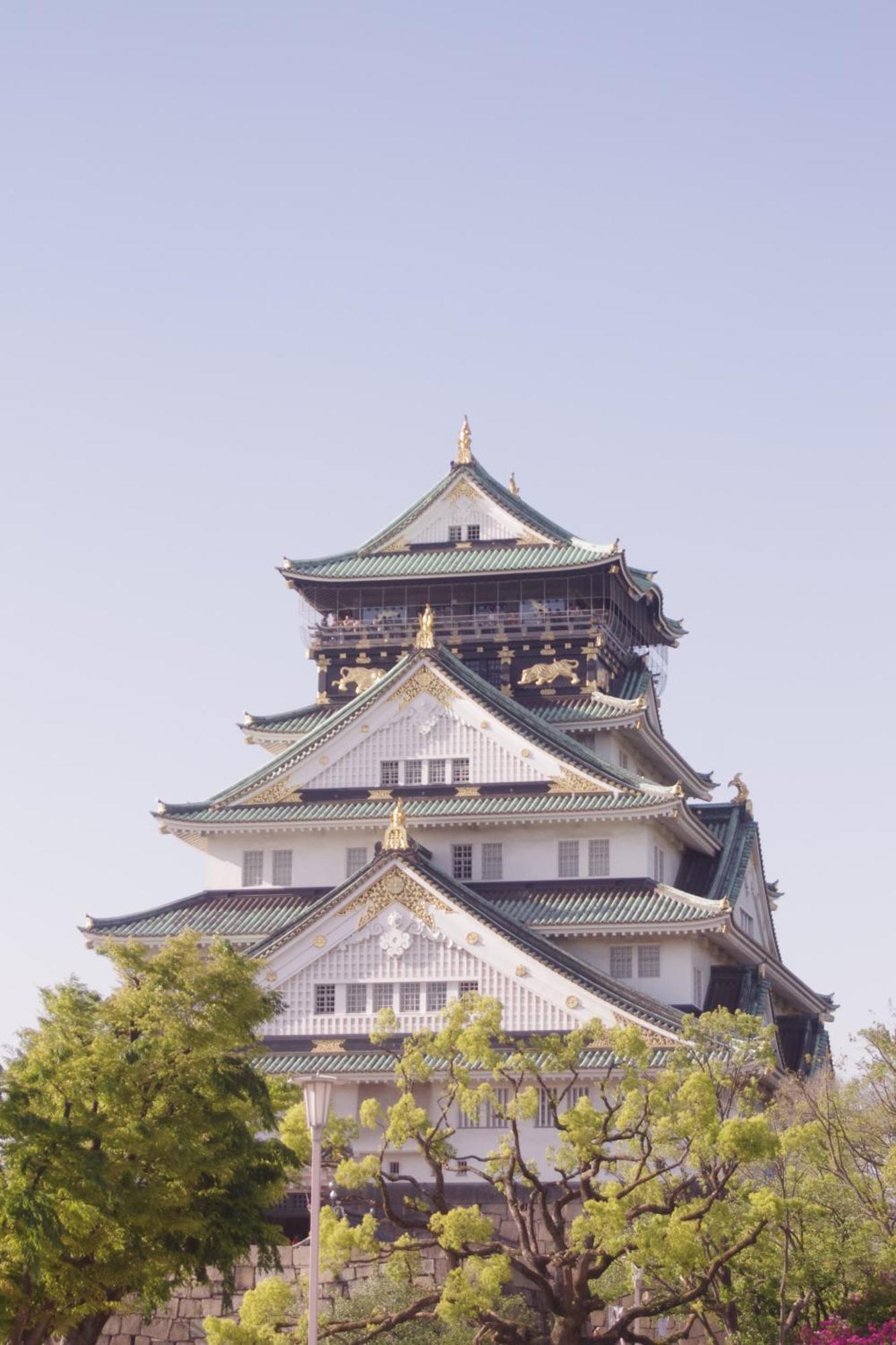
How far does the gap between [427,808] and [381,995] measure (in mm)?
6619

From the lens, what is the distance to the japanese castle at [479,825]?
50.1 m

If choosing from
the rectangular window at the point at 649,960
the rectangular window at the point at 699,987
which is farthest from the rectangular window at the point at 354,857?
the rectangular window at the point at 699,987

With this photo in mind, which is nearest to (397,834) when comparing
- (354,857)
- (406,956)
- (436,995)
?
(406,956)

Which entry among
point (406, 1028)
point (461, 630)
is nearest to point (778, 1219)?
point (406, 1028)

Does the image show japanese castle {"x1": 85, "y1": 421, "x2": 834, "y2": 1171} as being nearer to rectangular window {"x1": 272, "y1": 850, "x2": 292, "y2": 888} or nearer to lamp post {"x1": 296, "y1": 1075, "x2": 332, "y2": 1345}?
rectangular window {"x1": 272, "y1": 850, "x2": 292, "y2": 888}

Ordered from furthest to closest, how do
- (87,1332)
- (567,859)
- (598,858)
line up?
(567,859) < (598,858) < (87,1332)

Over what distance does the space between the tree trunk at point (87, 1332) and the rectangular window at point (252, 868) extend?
21.5 meters

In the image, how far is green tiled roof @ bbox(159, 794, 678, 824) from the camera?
5391 centimetres

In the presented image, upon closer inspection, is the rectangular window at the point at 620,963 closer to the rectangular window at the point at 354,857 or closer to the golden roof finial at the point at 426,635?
the rectangular window at the point at 354,857

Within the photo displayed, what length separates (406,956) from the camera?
50250 millimetres

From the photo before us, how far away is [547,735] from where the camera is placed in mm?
55812

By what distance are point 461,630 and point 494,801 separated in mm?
8948

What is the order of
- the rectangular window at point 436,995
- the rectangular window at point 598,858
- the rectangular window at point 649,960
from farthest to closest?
the rectangular window at point 598,858
the rectangular window at point 649,960
the rectangular window at point 436,995

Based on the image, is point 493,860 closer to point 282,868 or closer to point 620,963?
point 620,963
